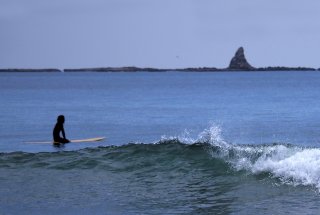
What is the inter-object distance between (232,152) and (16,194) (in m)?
6.80

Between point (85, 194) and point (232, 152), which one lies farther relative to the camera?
point (232, 152)

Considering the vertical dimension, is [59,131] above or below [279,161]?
below

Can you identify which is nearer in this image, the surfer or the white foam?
the white foam

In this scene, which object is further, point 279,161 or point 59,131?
point 59,131

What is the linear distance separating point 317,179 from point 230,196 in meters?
2.06

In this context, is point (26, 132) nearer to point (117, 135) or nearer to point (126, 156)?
point (117, 135)

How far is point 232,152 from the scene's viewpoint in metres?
20.6

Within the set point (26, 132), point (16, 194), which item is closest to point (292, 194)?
point (16, 194)

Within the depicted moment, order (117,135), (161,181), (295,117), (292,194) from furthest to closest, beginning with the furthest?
(295,117), (117,135), (161,181), (292,194)

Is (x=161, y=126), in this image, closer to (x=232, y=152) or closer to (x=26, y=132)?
(x=26, y=132)

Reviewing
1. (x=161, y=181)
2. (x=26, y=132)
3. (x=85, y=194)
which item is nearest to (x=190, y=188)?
(x=161, y=181)

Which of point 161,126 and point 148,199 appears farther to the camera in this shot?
point 161,126

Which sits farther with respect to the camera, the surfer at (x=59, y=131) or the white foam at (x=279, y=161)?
the surfer at (x=59, y=131)

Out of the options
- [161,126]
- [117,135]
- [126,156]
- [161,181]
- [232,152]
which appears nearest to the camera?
[161,181]
